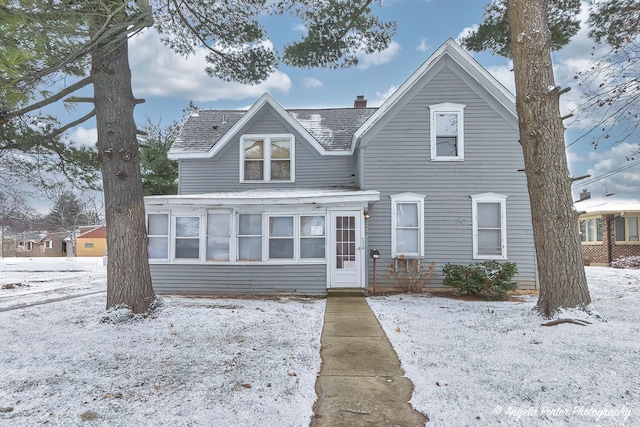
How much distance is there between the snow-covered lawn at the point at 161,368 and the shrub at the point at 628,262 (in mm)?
18030

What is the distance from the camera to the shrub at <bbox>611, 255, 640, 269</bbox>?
17.3 meters

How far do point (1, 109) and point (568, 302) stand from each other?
35.2 ft

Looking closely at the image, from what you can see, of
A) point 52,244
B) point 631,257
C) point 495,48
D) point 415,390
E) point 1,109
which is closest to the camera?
point 415,390

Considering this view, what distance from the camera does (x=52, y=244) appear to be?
5553cm

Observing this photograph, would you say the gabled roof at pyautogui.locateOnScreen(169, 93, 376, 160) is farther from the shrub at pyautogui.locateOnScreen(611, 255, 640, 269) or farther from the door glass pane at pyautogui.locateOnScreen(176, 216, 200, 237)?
the shrub at pyautogui.locateOnScreen(611, 255, 640, 269)

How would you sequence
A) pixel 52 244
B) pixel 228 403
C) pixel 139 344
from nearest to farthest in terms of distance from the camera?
pixel 228 403 → pixel 139 344 → pixel 52 244

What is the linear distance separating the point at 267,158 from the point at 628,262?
1802cm

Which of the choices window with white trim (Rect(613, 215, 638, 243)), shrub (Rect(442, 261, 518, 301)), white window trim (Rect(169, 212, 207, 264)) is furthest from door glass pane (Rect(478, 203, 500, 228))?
window with white trim (Rect(613, 215, 638, 243))

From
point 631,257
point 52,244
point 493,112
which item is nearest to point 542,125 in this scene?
point 493,112

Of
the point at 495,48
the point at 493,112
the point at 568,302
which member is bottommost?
the point at 568,302

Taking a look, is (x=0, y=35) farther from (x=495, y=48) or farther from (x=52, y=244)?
(x=52, y=244)

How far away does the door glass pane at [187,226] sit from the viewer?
10508mm

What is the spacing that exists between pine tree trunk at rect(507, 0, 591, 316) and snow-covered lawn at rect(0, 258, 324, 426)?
12.6 ft

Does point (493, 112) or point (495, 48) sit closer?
point (495, 48)
